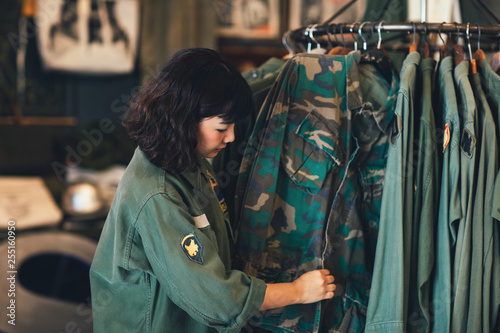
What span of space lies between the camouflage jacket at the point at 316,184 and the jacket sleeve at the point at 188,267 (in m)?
0.23

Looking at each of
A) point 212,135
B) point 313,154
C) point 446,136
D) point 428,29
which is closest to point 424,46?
point 428,29

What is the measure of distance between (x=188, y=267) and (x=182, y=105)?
31cm

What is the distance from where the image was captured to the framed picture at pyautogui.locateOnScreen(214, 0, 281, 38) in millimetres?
3029

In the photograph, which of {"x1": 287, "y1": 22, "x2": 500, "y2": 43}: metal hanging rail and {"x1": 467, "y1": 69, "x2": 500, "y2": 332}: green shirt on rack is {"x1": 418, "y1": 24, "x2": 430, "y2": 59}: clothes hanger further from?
{"x1": 467, "y1": 69, "x2": 500, "y2": 332}: green shirt on rack

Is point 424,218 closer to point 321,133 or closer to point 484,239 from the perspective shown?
point 484,239

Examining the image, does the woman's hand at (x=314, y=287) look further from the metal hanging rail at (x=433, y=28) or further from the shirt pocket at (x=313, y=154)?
the metal hanging rail at (x=433, y=28)

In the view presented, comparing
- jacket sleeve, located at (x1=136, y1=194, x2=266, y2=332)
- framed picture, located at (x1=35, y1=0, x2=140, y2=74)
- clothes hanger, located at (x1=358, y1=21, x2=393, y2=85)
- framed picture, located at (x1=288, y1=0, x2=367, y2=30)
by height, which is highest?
framed picture, located at (x1=288, y1=0, x2=367, y2=30)

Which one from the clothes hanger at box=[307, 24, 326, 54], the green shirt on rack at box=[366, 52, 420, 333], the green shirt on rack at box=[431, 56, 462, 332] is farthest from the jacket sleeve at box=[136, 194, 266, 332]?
the clothes hanger at box=[307, 24, 326, 54]

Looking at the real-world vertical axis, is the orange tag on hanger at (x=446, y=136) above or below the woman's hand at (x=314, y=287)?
above

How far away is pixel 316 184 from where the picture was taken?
3.85 ft

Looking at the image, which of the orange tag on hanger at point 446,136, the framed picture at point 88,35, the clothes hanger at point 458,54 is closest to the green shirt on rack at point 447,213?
the orange tag on hanger at point 446,136

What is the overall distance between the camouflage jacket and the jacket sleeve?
23 centimetres

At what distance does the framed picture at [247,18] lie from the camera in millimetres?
3029

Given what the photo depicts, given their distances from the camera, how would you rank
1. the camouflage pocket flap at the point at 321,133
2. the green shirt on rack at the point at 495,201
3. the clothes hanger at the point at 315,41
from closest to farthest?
the green shirt on rack at the point at 495,201
the camouflage pocket flap at the point at 321,133
the clothes hanger at the point at 315,41
